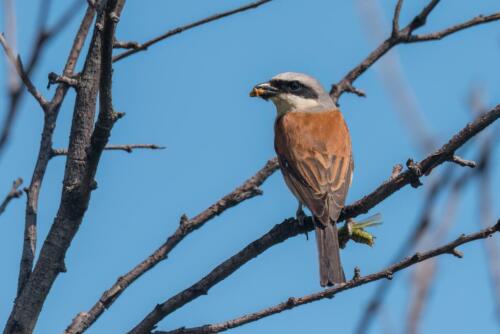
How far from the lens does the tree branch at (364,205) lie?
10.5 ft

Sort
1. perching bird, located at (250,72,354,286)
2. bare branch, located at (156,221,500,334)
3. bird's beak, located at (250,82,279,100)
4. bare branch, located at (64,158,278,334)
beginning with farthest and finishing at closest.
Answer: bird's beak, located at (250,82,279,100), perching bird, located at (250,72,354,286), bare branch, located at (64,158,278,334), bare branch, located at (156,221,500,334)

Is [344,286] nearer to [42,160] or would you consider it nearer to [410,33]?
[42,160]

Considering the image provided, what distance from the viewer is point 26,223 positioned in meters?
3.66

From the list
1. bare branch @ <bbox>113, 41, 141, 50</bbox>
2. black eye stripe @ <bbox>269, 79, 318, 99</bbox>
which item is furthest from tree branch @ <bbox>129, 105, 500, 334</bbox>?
black eye stripe @ <bbox>269, 79, 318, 99</bbox>

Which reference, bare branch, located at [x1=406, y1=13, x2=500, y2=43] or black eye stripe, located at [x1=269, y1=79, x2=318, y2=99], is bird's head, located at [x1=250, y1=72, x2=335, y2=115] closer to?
black eye stripe, located at [x1=269, y1=79, x2=318, y2=99]

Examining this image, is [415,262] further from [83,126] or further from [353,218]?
[83,126]

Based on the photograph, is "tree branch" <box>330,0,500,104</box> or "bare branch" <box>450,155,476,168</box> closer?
"bare branch" <box>450,155,476,168</box>

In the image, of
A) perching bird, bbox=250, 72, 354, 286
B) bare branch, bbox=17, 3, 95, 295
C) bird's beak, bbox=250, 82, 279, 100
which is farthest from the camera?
bird's beak, bbox=250, 82, 279, 100

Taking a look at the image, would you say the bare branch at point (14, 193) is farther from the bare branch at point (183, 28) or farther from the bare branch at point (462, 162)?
the bare branch at point (462, 162)

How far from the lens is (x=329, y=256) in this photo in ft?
13.6

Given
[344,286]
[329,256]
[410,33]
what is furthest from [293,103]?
[344,286]

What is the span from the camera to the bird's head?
646 cm

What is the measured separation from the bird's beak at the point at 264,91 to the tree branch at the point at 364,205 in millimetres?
2743

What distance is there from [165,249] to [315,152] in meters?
2.11
